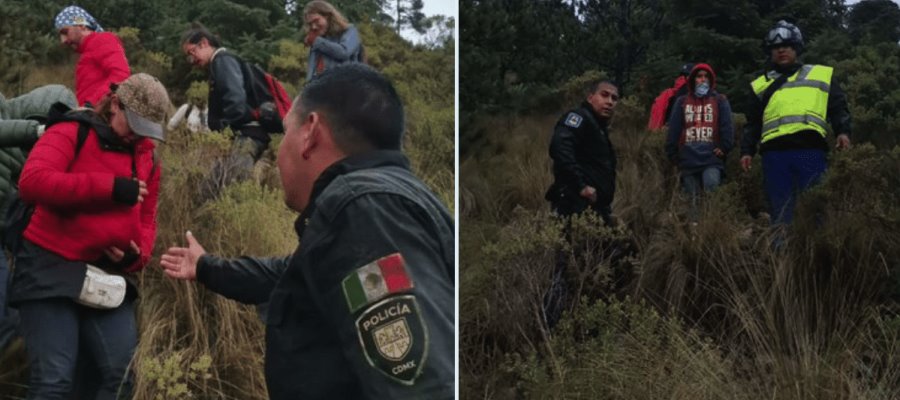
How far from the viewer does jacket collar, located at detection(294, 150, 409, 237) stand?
2559mm

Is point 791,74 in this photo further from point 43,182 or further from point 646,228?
point 43,182

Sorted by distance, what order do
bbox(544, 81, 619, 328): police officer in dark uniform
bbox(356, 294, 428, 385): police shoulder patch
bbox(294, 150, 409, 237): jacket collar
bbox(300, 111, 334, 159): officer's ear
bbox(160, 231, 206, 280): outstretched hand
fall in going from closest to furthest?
bbox(356, 294, 428, 385): police shoulder patch, bbox(294, 150, 409, 237): jacket collar, bbox(300, 111, 334, 159): officer's ear, bbox(160, 231, 206, 280): outstretched hand, bbox(544, 81, 619, 328): police officer in dark uniform

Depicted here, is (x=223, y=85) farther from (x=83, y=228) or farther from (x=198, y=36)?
(x=83, y=228)

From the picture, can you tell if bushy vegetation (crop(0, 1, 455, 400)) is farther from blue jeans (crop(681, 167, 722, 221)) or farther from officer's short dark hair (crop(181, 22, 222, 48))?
blue jeans (crop(681, 167, 722, 221))

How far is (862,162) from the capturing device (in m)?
3.18

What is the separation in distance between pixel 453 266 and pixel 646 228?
92 cm

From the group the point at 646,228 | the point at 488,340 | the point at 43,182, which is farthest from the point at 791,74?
the point at 43,182

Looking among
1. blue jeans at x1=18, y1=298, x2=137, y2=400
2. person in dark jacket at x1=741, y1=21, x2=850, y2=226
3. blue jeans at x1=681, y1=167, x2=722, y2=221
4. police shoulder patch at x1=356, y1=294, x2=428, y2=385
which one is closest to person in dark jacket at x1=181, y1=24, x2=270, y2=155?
blue jeans at x1=18, y1=298, x2=137, y2=400

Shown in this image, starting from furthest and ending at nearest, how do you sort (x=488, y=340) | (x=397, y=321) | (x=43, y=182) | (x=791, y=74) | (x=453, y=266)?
(x=488, y=340) → (x=791, y=74) → (x=43, y=182) → (x=453, y=266) → (x=397, y=321)

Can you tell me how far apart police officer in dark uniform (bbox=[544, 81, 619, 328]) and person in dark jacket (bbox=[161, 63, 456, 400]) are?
796mm

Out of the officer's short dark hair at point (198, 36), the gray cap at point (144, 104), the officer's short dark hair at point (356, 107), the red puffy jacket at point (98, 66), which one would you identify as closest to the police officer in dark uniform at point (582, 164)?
the officer's short dark hair at point (356, 107)

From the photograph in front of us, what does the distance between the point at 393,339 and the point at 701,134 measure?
1600 mm

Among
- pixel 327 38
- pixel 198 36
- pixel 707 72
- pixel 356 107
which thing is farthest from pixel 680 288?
pixel 198 36

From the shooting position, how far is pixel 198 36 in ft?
10.5
